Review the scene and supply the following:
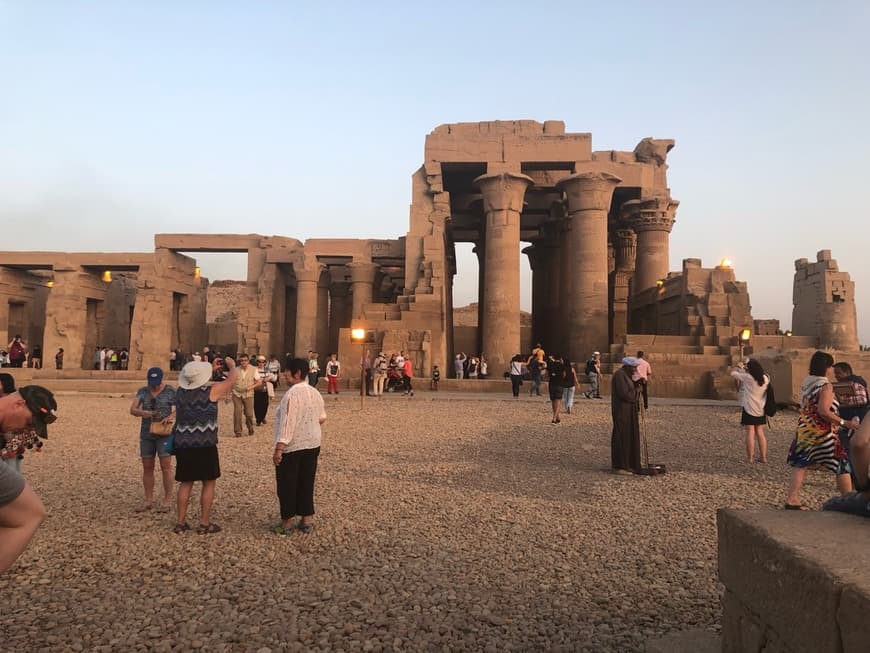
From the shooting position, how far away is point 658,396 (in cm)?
1825

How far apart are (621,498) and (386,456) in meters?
3.50

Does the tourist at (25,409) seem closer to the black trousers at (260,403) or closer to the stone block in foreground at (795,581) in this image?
the stone block in foreground at (795,581)

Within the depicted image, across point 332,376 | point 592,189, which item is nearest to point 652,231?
point 592,189

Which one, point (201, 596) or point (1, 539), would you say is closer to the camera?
point (1, 539)

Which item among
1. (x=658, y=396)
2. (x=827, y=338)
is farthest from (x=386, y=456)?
(x=827, y=338)

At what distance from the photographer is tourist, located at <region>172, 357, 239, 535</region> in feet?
15.9

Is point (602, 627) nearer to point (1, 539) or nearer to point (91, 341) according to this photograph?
point (1, 539)

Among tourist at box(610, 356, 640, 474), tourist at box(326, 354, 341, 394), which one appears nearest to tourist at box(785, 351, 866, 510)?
tourist at box(610, 356, 640, 474)

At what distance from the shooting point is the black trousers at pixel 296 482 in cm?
482

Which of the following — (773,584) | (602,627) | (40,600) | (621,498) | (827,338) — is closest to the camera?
(773,584)

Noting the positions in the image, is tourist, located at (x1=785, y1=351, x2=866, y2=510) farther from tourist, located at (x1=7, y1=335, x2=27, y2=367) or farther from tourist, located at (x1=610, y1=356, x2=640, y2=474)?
tourist, located at (x1=7, y1=335, x2=27, y2=367)

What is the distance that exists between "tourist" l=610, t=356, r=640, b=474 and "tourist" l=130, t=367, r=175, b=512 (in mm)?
4966

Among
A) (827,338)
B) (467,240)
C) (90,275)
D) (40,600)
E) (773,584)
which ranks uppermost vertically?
(467,240)

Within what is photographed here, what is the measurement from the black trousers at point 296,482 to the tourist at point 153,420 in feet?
4.16
